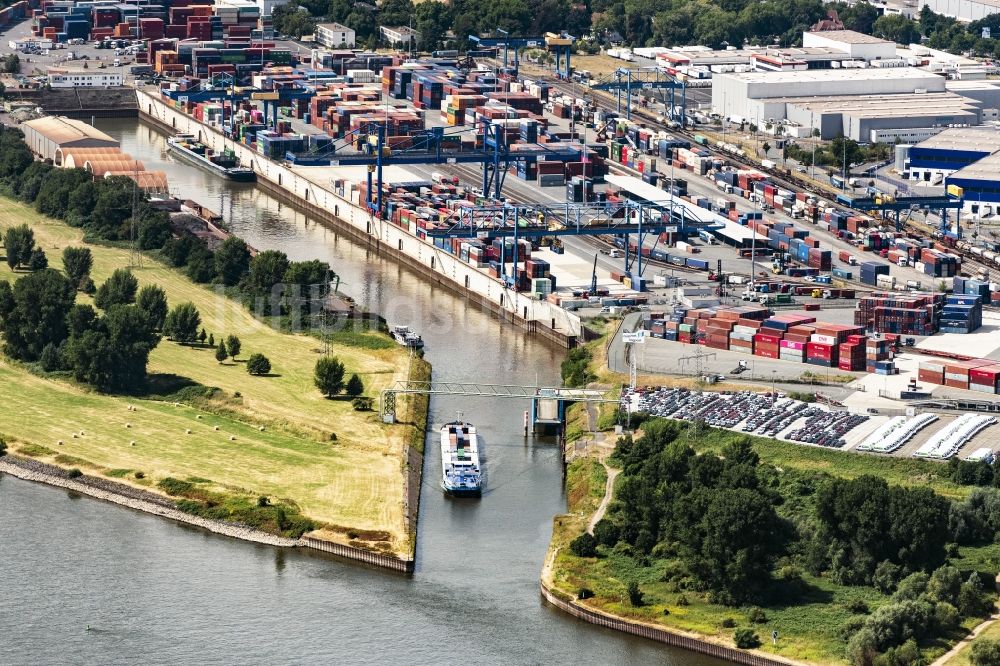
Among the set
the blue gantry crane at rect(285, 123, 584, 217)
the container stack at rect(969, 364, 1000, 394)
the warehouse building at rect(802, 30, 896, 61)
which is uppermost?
the warehouse building at rect(802, 30, 896, 61)

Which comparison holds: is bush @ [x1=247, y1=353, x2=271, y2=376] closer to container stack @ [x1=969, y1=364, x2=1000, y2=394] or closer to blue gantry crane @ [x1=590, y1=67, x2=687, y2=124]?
container stack @ [x1=969, y1=364, x2=1000, y2=394]

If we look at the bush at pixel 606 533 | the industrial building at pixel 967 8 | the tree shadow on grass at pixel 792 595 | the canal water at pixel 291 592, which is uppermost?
the industrial building at pixel 967 8

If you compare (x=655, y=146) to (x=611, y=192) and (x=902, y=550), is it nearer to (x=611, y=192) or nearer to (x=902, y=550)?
(x=611, y=192)

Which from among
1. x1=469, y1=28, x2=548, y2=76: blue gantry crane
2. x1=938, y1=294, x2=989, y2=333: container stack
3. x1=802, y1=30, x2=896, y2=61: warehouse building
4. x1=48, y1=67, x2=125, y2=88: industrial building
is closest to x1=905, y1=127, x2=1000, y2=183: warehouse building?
x1=802, y1=30, x2=896, y2=61: warehouse building

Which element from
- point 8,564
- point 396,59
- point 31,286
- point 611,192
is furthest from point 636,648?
point 396,59

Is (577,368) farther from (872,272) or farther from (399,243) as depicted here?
(399,243)

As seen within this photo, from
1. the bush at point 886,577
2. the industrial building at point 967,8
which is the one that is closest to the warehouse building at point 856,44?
the industrial building at point 967,8

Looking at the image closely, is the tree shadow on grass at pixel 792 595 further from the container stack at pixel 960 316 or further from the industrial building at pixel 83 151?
the industrial building at pixel 83 151

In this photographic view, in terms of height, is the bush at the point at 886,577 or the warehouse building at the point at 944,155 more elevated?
the warehouse building at the point at 944,155
